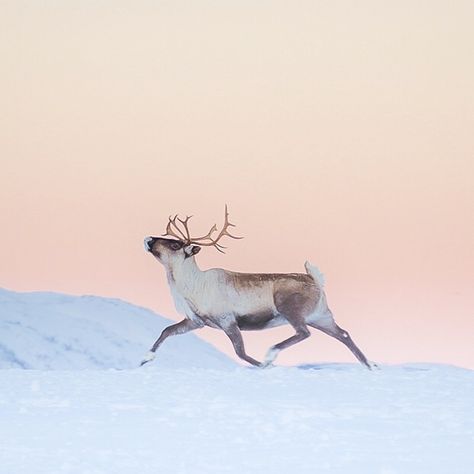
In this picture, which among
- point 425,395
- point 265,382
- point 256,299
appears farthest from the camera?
point 256,299

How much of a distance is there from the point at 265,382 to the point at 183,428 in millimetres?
1840

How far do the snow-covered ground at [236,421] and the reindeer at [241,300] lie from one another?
37 cm

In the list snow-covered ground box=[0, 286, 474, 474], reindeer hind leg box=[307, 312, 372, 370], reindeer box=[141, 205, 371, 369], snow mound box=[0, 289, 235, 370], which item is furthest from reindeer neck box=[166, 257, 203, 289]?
snow mound box=[0, 289, 235, 370]

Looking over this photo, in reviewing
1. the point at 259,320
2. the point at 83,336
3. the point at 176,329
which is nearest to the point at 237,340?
the point at 259,320

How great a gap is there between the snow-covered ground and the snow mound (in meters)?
Result: 1.94

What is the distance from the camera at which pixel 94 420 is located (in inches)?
197

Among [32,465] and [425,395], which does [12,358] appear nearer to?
[425,395]

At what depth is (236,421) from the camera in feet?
16.5

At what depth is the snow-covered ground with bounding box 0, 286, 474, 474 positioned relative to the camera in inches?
163

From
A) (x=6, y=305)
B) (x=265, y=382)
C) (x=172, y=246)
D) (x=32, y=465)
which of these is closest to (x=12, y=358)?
(x=6, y=305)

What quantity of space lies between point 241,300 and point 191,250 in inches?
21.0

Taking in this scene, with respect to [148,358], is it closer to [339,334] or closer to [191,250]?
[191,250]

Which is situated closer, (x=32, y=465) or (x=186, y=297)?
(x=32, y=465)

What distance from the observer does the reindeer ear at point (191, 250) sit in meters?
7.72
